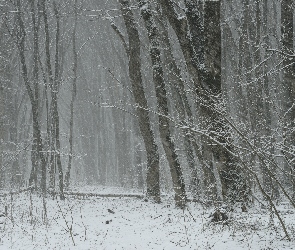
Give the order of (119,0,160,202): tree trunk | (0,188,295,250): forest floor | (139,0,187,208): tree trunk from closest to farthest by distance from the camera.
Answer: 1. (0,188,295,250): forest floor
2. (139,0,187,208): tree trunk
3. (119,0,160,202): tree trunk

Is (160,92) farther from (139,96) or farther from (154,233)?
(154,233)

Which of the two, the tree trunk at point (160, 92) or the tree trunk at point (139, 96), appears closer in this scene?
the tree trunk at point (160, 92)

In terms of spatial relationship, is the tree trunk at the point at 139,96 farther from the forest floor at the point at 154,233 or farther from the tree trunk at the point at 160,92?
the forest floor at the point at 154,233

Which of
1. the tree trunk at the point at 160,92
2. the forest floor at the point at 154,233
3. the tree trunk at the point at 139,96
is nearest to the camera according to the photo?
the forest floor at the point at 154,233

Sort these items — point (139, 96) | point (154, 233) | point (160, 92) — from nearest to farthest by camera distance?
point (154, 233)
point (160, 92)
point (139, 96)

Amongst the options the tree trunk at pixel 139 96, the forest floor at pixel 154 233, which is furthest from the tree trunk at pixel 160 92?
the forest floor at pixel 154 233

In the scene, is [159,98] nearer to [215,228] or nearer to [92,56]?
[215,228]

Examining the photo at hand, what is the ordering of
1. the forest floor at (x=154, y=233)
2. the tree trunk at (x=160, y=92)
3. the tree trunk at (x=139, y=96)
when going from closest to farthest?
the forest floor at (x=154, y=233) → the tree trunk at (x=160, y=92) → the tree trunk at (x=139, y=96)

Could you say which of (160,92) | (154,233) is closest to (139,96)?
(160,92)

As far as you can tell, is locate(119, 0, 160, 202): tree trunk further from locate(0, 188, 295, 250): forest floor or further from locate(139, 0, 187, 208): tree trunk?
locate(0, 188, 295, 250): forest floor

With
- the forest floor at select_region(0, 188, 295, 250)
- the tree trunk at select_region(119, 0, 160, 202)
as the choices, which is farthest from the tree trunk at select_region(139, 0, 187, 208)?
the forest floor at select_region(0, 188, 295, 250)

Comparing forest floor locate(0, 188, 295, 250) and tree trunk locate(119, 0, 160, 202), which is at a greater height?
tree trunk locate(119, 0, 160, 202)

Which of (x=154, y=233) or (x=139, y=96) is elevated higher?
(x=139, y=96)

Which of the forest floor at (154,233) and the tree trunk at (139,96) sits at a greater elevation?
the tree trunk at (139,96)
